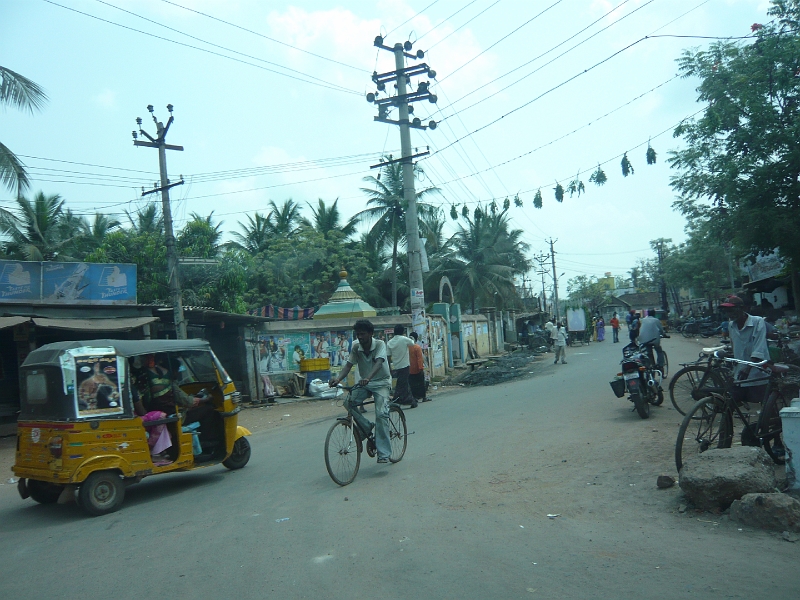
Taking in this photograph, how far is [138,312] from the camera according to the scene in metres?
17.9

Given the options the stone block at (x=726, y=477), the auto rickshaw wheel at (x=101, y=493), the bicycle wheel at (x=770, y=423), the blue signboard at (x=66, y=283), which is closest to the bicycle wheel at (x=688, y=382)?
the bicycle wheel at (x=770, y=423)

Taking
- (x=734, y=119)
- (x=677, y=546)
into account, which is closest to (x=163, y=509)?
(x=677, y=546)

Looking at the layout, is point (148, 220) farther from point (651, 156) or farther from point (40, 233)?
point (651, 156)

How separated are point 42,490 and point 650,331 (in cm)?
1047

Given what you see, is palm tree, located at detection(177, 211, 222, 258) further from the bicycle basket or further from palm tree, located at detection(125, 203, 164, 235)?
the bicycle basket

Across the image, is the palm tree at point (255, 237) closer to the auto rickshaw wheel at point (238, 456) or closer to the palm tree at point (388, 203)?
the palm tree at point (388, 203)

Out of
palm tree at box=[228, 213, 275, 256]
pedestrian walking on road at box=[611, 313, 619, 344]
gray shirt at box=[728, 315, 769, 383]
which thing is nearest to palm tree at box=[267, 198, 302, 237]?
palm tree at box=[228, 213, 275, 256]

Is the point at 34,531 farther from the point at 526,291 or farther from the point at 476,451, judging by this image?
the point at 526,291

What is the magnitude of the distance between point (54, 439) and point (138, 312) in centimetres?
1146

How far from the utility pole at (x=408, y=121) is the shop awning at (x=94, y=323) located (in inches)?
306

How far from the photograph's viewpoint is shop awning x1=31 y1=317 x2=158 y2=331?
47.6 ft

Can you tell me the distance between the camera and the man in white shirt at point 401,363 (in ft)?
46.5

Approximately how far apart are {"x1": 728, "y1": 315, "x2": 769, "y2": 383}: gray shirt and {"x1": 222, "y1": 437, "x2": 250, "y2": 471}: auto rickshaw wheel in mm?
6288

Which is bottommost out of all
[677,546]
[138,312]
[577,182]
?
[677,546]
